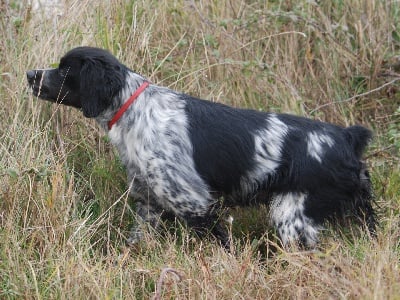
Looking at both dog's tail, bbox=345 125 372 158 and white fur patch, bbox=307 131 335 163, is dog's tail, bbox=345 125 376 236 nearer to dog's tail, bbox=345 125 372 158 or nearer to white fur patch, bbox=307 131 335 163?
dog's tail, bbox=345 125 372 158

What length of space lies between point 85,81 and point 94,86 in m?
0.07

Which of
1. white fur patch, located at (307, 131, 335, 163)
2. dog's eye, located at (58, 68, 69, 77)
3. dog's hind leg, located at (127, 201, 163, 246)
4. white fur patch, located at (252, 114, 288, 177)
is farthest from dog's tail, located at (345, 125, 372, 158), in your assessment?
dog's eye, located at (58, 68, 69, 77)

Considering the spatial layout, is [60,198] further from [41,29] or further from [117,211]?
[41,29]

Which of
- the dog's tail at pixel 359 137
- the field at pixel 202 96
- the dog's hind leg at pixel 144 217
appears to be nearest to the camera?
the field at pixel 202 96

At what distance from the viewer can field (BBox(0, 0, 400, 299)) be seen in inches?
177

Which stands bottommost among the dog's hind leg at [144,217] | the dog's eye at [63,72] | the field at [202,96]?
the dog's hind leg at [144,217]

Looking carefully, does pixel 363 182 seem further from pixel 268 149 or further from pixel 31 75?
pixel 31 75

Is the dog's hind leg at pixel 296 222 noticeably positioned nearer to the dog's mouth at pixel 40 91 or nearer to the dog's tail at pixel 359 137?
the dog's tail at pixel 359 137

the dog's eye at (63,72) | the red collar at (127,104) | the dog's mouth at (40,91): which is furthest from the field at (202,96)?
the red collar at (127,104)

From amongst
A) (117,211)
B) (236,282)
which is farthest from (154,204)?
(236,282)

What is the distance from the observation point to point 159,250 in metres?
5.15

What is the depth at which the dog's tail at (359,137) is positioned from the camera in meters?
5.43

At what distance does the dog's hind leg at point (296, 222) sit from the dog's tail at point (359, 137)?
0.48m

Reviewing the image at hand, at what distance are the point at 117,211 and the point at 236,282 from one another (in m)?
1.59
